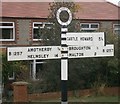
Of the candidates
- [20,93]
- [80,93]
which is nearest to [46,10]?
[80,93]

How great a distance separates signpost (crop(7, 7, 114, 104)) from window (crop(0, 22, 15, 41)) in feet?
56.4

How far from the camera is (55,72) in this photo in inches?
699

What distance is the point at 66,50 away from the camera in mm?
7945

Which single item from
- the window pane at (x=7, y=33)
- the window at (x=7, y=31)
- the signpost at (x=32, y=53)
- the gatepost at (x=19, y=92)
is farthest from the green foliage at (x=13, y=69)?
the signpost at (x=32, y=53)

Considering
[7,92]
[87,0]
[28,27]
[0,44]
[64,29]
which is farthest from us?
[87,0]

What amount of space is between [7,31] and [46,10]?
331 cm

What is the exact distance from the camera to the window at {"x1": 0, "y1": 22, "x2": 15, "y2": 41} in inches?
985

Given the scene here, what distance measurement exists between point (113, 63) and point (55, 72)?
2.68 metres

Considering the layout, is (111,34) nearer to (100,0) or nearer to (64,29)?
(64,29)

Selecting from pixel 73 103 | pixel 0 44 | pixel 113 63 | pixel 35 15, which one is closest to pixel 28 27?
pixel 35 15

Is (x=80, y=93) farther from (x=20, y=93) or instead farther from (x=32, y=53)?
(x=32, y=53)

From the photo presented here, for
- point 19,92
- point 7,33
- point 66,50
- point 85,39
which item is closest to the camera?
point 66,50

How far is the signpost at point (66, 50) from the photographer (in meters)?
7.88

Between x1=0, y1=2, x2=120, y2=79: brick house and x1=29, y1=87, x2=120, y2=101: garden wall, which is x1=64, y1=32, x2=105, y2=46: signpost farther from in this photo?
x1=0, y1=2, x2=120, y2=79: brick house
